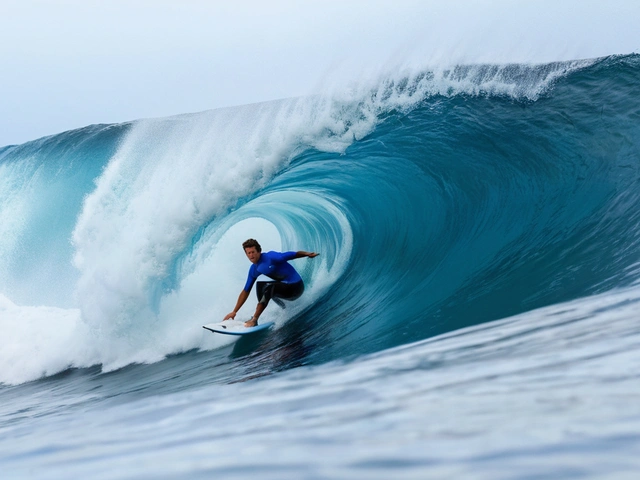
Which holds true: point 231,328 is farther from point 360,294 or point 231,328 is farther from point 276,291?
point 360,294

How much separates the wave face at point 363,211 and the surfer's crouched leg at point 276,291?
0.28m

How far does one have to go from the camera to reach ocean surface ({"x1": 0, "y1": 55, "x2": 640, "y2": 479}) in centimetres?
207

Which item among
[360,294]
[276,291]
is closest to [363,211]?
[360,294]

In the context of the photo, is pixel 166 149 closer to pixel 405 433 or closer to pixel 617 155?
pixel 617 155

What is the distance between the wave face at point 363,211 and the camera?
18.9 feet

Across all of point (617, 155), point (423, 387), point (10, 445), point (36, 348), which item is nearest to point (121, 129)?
point (36, 348)

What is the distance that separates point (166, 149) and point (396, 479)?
8001mm

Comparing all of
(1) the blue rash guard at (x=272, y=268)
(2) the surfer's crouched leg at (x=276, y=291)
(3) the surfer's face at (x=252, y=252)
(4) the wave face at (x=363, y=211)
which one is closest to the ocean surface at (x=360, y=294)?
(4) the wave face at (x=363, y=211)

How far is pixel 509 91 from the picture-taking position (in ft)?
30.0

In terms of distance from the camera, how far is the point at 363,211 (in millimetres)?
8711

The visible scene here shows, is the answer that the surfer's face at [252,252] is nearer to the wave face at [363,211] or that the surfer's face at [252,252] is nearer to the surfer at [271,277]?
the surfer at [271,277]

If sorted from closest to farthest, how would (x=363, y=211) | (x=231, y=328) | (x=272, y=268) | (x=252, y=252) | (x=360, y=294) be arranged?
1. (x=252, y=252)
2. (x=231, y=328)
3. (x=272, y=268)
4. (x=360, y=294)
5. (x=363, y=211)

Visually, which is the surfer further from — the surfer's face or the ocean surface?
the ocean surface

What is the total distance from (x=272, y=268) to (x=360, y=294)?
108 cm
